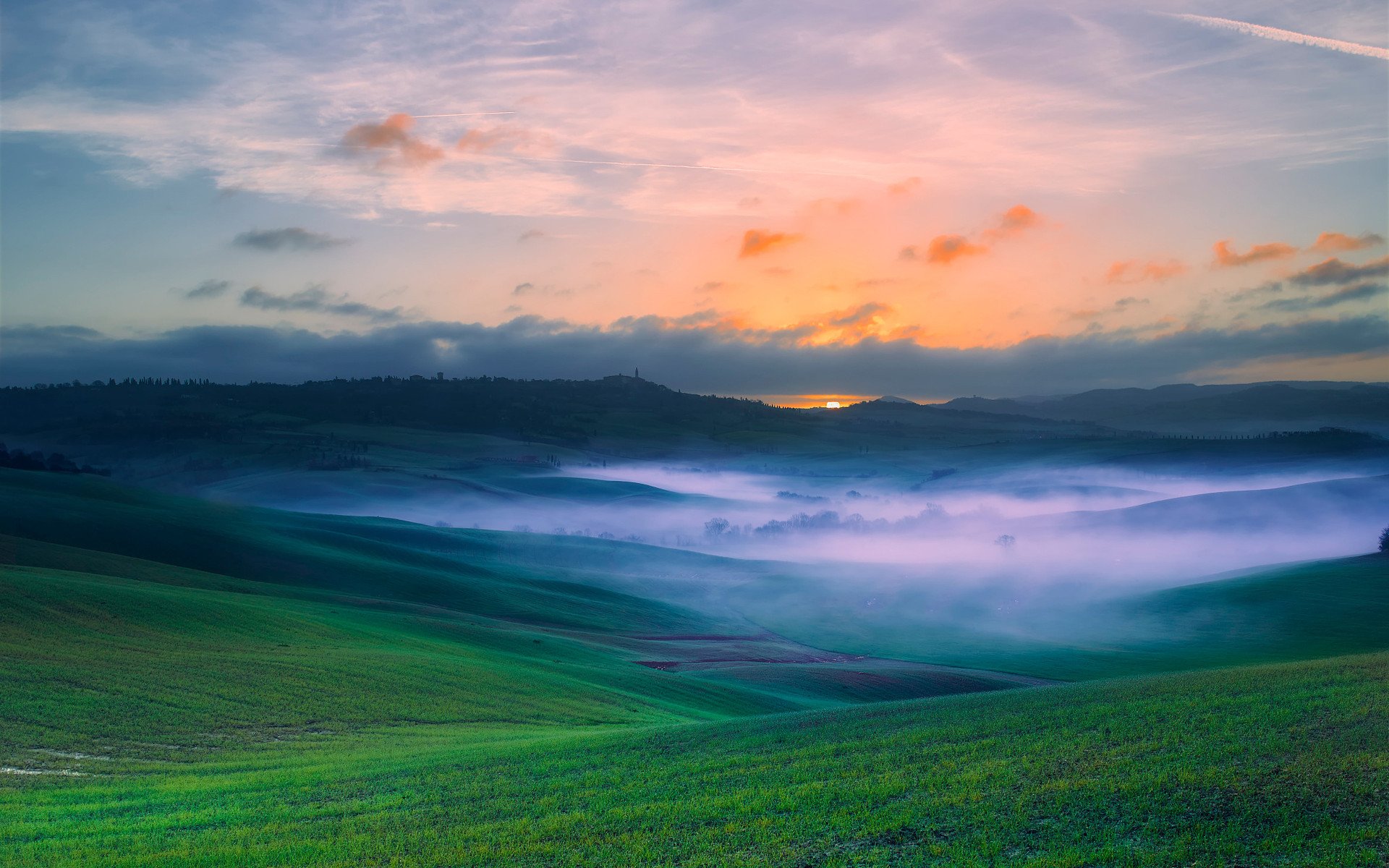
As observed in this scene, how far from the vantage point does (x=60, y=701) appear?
28.7 metres

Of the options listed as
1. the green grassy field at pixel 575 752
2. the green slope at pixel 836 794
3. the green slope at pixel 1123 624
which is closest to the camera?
the green slope at pixel 836 794

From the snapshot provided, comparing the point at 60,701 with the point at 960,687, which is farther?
the point at 960,687

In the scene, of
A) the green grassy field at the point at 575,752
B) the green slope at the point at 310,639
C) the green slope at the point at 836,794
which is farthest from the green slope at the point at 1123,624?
the green slope at the point at 836,794

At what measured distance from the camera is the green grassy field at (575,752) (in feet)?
53.6

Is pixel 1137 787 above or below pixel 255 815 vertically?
above

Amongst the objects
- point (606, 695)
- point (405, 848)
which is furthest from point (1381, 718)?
point (606, 695)

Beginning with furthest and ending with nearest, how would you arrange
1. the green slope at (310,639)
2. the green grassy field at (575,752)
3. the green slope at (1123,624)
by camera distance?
the green slope at (1123,624), the green slope at (310,639), the green grassy field at (575,752)

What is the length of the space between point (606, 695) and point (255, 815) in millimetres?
22262

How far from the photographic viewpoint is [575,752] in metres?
26.5

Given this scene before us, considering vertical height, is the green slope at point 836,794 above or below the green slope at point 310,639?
above

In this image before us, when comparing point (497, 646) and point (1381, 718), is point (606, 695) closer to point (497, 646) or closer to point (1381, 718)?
point (497, 646)

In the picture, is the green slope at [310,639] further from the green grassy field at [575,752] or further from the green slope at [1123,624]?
the green slope at [1123,624]

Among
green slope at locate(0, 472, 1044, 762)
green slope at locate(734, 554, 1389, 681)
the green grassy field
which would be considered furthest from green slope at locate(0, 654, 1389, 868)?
green slope at locate(734, 554, 1389, 681)

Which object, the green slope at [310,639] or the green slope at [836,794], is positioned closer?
the green slope at [836,794]
